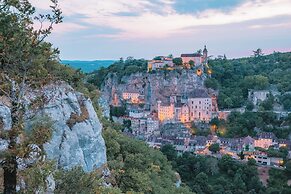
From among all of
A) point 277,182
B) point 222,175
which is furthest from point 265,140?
point 222,175

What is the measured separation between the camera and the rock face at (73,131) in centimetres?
1119

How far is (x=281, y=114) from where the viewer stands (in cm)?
5362

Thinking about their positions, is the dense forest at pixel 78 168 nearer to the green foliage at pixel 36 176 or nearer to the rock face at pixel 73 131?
the green foliage at pixel 36 176

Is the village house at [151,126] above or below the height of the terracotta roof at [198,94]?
below

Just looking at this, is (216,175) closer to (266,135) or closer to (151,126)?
(266,135)

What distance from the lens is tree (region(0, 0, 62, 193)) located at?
4.79 meters

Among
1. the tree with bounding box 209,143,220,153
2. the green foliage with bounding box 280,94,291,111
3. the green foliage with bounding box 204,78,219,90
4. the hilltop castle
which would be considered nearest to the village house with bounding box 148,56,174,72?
the hilltop castle

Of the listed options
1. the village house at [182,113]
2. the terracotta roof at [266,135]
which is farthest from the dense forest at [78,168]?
the village house at [182,113]

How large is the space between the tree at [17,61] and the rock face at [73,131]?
17.8 ft

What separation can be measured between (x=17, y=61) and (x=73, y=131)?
715cm

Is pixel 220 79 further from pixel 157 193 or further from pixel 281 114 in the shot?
pixel 157 193

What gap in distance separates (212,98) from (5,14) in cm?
5774

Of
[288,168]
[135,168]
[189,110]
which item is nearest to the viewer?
[135,168]

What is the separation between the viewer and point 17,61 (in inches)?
203
